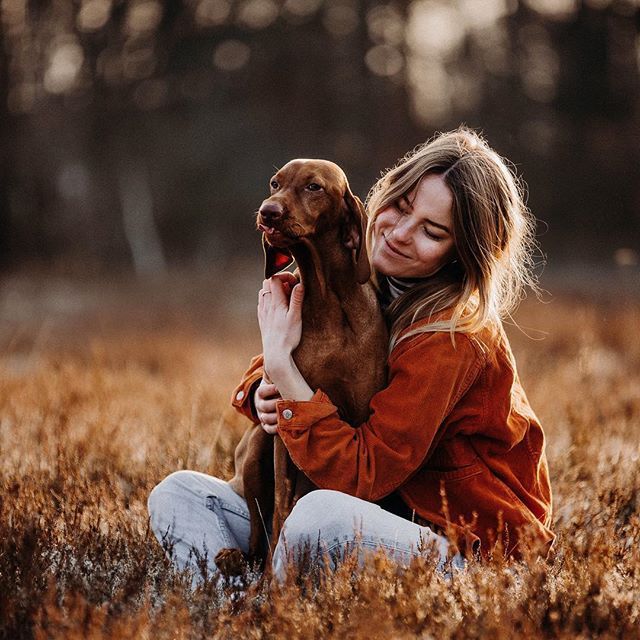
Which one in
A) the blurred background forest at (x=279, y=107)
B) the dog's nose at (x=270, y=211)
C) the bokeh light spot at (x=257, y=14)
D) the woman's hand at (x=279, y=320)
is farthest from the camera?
the bokeh light spot at (x=257, y=14)

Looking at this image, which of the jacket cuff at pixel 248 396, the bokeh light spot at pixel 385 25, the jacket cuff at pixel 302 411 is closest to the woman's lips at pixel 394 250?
the jacket cuff at pixel 302 411

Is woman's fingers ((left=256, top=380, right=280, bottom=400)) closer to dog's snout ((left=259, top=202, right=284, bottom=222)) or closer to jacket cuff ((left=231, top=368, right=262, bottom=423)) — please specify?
jacket cuff ((left=231, top=368, right=262, bottom=423))

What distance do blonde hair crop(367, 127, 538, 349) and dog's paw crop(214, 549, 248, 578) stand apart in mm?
977

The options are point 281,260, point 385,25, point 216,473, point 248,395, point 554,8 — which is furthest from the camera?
point 385,25

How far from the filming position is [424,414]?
8.84 feet

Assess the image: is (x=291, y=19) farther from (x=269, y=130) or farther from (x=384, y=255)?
(x=384, y=255)

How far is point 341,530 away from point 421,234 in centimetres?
113

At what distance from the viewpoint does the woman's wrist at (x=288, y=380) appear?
2.87 metres

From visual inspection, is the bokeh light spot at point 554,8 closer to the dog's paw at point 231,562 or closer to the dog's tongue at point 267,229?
the dog's tongue at point 267,229

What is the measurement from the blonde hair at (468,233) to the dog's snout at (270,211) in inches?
20.7

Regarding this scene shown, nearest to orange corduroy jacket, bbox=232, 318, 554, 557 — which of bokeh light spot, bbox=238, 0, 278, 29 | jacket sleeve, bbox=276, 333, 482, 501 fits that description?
jacket sleeve, bbox=276, 333, 482, 501

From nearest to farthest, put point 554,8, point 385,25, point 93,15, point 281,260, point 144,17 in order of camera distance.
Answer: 1. point 281,260
2. point 93,15
3. point 144,17
4. point 554,8
5. point 385,25

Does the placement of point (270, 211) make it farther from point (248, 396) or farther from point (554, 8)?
point (554, 8)

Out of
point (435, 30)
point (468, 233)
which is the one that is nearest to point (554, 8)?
point (435, 30)
